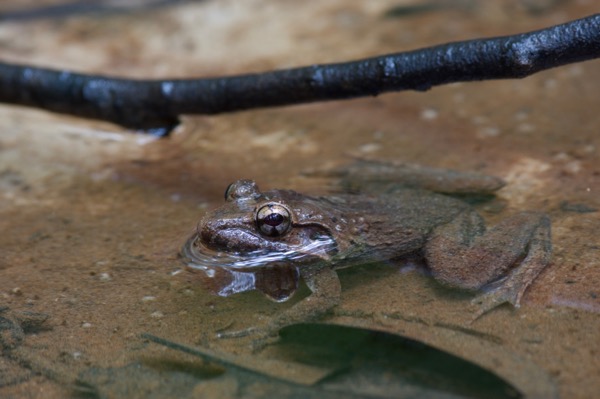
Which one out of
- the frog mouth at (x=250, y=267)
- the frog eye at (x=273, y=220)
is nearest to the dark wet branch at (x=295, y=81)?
the frog eye at (x=273, y=220)

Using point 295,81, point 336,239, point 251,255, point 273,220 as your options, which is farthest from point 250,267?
point 295,81

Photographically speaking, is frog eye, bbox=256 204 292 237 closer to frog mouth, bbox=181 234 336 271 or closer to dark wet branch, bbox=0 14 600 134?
frog mouth, bbox=181 234 336 271

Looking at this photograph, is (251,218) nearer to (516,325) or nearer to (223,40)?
(516,325)

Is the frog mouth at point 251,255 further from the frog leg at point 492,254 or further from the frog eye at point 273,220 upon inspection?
the frog leg at point 492,254

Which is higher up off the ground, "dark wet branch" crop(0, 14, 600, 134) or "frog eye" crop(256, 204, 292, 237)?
"dark wet branch" crop(0, 14, 600, 134)

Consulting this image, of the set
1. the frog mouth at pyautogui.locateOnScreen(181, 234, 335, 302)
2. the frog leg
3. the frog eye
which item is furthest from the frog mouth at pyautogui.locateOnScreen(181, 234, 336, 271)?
the frog leg

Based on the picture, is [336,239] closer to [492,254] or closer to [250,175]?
[492,254]

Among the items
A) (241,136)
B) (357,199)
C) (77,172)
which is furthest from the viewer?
(241,136)

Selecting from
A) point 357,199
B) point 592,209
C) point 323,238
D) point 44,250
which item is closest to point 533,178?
point 592,209
